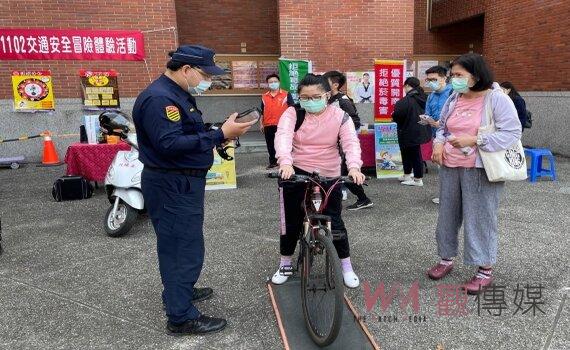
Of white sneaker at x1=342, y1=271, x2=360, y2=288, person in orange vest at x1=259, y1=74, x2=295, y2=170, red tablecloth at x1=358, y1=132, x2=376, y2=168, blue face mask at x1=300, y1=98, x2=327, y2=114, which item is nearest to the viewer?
blue face mask at x1=300, y1=98, x2=327, y2=114

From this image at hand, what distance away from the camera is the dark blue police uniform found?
2.38 m

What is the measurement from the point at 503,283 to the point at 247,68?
10202 mm

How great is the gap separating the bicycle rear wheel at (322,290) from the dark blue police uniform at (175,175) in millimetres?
734

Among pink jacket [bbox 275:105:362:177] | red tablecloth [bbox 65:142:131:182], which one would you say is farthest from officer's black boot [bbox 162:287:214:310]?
red tablecloth [bbox 65:142:131:182]

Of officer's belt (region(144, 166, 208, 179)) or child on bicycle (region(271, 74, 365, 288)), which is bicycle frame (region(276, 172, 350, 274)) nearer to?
child on bicycle (region(271, 74, 365, 288))

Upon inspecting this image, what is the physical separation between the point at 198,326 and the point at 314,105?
1.70 meters

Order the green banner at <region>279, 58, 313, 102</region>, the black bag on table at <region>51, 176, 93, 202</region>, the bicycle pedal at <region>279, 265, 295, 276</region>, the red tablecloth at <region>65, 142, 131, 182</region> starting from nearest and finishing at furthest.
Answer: the bicycle pedal at <region>279, 265, 295, 276</region> → the black bag on table at <region>51, 176, 93, 202</region> → the red tablecloth at <region>65, 142, 131, 182</region> → the green banner at <region>279, 58, 313, 102</region>

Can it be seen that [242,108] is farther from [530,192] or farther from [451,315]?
[451,315]

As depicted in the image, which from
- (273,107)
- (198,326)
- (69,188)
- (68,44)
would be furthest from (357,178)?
(68,44)

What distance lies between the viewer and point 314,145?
3145mm

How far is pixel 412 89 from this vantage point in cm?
640

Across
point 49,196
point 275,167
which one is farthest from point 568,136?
point 49,196

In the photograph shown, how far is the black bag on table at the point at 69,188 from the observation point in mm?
6102

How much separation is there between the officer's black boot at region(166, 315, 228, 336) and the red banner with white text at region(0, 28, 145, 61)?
26.0ft
